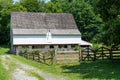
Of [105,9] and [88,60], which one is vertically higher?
[105,9]

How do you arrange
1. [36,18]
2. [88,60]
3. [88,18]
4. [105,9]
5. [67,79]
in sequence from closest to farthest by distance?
1. [67,79]
2. [105,9]
3. [88,60]
4. [36,18]
5. [88,18]

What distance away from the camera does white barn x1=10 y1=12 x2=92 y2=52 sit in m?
58.4

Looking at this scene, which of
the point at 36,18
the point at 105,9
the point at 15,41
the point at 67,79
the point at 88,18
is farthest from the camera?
the point at 88,18

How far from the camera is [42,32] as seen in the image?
59438 millimetres

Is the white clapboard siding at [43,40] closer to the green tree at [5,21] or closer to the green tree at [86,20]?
the green tree at [5,21]

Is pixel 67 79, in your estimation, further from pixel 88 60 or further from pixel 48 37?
pixel 48 37

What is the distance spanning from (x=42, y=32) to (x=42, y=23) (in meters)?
2.66

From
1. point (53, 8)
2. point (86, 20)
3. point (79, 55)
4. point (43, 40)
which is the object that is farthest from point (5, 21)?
point (79, 55)

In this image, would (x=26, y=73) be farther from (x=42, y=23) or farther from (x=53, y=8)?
(x=53, y=8)

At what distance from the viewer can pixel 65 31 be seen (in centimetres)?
6094

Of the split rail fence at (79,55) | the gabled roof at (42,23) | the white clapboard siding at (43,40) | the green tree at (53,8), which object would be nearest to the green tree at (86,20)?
the green tree at (53,8)

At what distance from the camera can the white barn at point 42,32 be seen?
5844 centimetres

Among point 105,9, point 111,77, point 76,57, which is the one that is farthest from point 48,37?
point 111,77

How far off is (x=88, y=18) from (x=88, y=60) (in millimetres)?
59330
